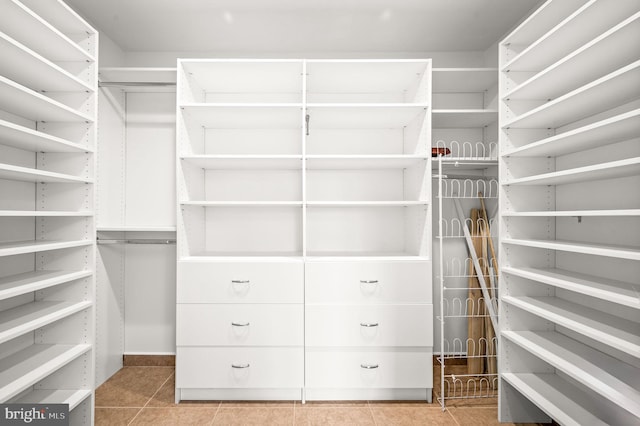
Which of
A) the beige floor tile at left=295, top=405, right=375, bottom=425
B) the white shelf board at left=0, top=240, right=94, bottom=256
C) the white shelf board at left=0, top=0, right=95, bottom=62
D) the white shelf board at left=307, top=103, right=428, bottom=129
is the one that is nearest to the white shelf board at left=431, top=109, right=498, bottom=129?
the white shelf board at left=307, top=103, right=428, bottom=129

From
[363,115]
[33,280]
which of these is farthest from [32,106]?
[363,115]

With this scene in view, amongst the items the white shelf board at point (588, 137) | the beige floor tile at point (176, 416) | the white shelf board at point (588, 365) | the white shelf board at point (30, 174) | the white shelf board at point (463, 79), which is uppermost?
the white shelf board at point (463, 79)

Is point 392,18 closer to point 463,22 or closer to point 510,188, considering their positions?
point 463,22

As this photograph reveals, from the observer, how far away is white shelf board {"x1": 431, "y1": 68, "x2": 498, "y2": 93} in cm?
240

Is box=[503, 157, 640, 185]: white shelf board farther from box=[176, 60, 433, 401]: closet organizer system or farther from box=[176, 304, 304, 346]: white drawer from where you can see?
box=[176, 304, 304, 346]: white drawer

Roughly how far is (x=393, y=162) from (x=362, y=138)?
471 millimetres

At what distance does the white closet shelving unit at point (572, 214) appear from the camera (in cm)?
137

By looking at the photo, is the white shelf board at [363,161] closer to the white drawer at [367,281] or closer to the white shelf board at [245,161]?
the white shelf board at [245,161]

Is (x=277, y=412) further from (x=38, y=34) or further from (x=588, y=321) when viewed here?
(x=38, y=34)

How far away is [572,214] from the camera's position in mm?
1485

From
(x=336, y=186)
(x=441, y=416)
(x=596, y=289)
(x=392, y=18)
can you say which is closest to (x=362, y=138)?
(x=336, y=186)

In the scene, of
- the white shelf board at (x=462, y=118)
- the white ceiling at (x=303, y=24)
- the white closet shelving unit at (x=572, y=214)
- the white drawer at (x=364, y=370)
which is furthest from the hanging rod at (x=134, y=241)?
the white closet shelving unit at (x=572, y=214)

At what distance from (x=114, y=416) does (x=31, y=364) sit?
0.67m

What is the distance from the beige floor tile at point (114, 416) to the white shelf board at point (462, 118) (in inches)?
109
